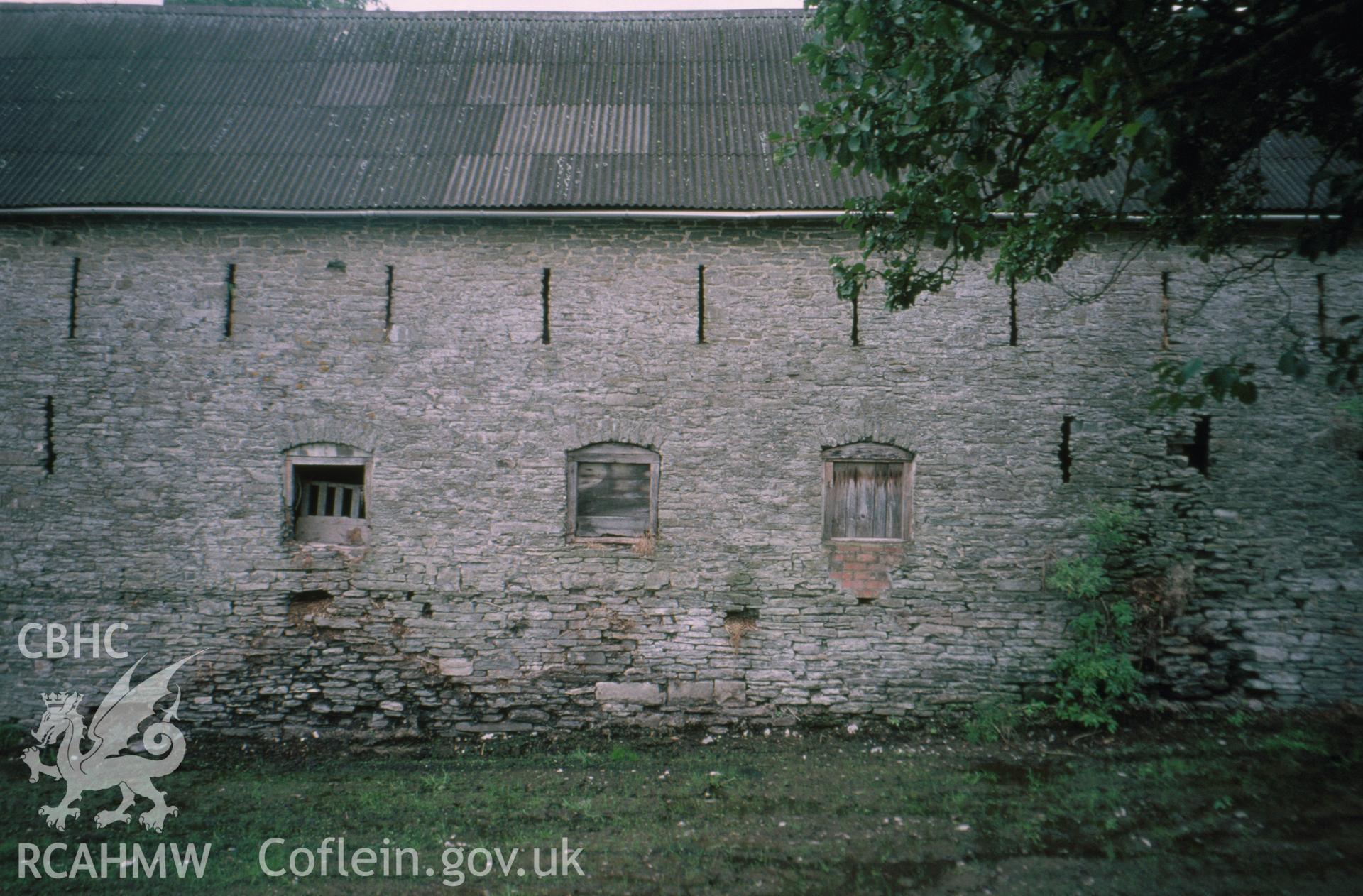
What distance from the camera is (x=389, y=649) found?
20.3 feet

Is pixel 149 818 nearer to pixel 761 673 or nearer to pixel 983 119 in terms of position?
pixel 761 673

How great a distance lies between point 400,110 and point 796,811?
7624 millimetres

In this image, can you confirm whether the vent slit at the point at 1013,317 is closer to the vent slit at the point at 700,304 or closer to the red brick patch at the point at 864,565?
the red brick patch at the point at 864,565

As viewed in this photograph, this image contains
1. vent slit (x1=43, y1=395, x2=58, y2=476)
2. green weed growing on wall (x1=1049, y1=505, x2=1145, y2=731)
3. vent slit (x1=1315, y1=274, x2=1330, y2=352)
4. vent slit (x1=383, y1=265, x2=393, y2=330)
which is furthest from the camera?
vent slit (x1=383, y1=265, x2=393, y2=330)

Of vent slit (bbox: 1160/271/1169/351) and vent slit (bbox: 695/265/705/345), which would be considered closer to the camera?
vent slit (bbox: 1160/271/1169/351)

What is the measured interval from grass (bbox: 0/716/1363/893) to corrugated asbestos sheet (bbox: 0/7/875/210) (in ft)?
16.1

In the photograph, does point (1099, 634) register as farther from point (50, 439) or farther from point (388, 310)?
point (50, 439)

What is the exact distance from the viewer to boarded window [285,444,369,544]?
20.6ft

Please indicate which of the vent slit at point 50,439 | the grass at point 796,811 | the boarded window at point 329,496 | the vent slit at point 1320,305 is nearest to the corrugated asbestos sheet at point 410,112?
the vent slit at point 1320,305

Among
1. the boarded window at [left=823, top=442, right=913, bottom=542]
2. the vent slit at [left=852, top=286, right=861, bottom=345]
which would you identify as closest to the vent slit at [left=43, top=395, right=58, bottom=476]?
the boarded window at [left=823, top=442, right=913, bottom=542]

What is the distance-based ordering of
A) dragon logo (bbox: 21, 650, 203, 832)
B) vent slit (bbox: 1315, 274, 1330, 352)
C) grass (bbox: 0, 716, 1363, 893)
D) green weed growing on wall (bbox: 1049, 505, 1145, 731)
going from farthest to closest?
1. vent slit (bbox: 1315, 274, 1330, 352)
2. green weed growing on wall (bbox: 1049, 505, 1145, 731)
3. dragon logo (bbox: 21, 650, 203, 832)
4. grass (bbox: 0, 716, 1363, 893)

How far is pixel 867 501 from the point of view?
20.6ft

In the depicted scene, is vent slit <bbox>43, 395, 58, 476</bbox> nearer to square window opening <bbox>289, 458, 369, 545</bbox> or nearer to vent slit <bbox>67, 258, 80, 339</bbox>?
vent slit <bbox>67, 258, 80, 339</bbox>

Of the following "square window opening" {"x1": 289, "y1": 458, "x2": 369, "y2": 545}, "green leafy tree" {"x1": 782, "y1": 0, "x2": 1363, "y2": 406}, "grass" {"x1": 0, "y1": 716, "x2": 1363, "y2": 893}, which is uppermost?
"green leafy tree" {"x1": 782, "y1": 0, "x2": 1363, "y2": 406}
